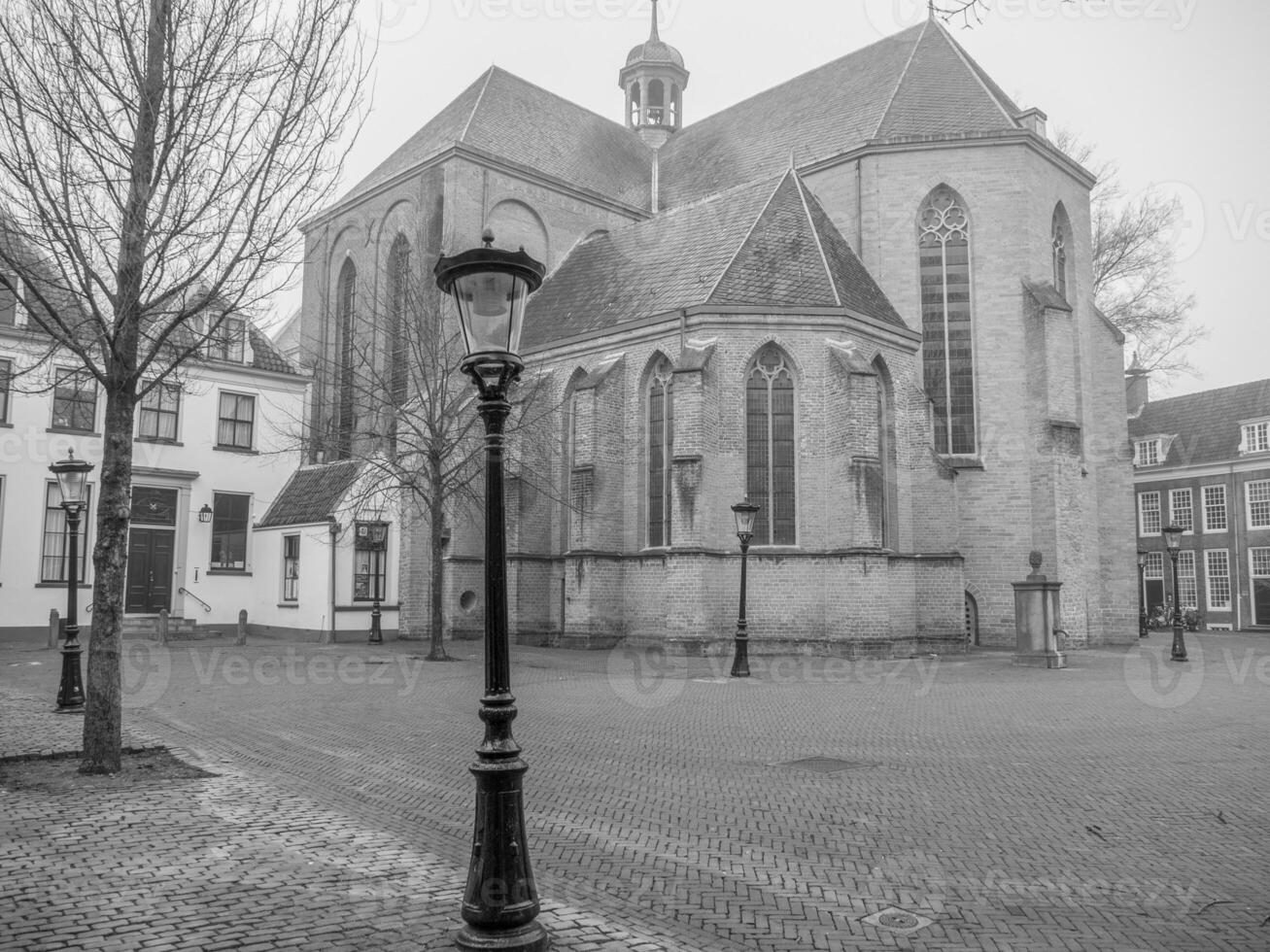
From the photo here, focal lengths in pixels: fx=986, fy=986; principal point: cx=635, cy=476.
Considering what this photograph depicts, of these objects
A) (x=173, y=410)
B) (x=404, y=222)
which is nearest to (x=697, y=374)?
(x=404, y=222)

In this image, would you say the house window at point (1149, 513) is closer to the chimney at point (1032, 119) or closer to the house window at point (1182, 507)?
the house window at point (1182, 507)

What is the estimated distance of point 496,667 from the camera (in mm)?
4703

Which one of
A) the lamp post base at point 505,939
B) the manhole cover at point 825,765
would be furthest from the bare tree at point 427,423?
the lamp post base at point 505,939

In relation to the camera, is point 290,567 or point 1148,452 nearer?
point 290,567

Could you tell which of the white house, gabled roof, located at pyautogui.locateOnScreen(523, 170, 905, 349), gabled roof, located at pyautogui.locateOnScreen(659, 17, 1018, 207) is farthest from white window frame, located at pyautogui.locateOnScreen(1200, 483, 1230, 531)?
the white house

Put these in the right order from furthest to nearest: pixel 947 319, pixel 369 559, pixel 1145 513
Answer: pixel 1145 513
pixel 369 559
pixel 947 319

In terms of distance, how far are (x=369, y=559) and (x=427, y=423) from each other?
23.7 feet

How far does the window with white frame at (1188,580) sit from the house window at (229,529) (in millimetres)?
37614

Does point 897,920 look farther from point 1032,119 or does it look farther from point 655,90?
point 655,90

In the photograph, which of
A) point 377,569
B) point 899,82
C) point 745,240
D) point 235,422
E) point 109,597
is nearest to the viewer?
point 109,597

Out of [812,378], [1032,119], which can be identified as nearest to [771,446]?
[812,378]

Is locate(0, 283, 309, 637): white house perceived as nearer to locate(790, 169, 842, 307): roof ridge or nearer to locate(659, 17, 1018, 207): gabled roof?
locate(790, 169, 842, 307): roof ridge

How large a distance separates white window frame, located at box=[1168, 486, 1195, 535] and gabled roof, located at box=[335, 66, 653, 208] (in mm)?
28268

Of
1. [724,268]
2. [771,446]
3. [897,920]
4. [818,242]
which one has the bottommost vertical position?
[897,920]
